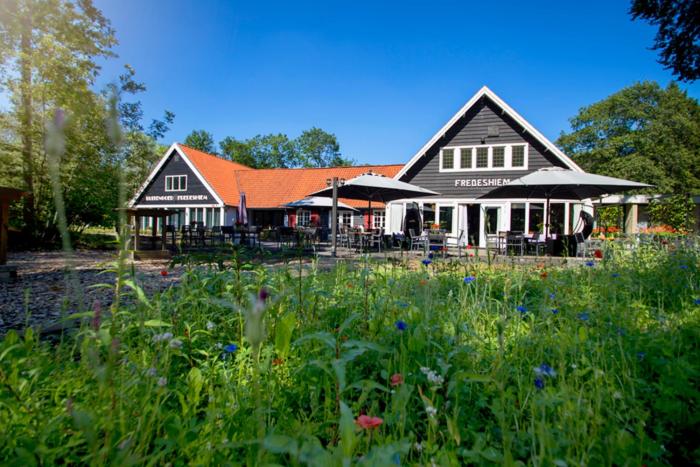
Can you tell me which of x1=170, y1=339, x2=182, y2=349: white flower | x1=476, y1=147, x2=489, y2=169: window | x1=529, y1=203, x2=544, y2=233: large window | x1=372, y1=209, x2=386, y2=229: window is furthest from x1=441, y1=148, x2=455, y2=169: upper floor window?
x1=170, y1=339, x2=182, y2=349: white flower

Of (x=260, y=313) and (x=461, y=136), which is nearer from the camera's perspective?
(x=260, y=313)

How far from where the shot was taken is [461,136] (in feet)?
62.2

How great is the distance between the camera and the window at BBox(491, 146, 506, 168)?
18469 mm

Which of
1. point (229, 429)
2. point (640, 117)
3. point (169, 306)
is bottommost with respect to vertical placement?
point (229, 429)

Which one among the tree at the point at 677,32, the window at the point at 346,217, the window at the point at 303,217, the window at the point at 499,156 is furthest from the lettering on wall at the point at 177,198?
the tree at the point at 677,32

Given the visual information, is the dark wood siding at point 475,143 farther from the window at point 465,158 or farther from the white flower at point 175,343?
the white flower at point 175,343

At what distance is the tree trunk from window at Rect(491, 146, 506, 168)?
18.4 m

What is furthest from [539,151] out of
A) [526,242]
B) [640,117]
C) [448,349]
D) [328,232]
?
[640,117]

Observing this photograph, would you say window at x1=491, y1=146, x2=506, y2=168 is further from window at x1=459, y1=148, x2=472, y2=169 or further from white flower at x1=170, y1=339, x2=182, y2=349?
white flower at x1=170, y1=339, x2=182, y2=349

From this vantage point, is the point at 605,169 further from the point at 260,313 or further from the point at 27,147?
the point at 260,313

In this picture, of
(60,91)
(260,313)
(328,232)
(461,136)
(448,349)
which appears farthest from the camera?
(328,232)

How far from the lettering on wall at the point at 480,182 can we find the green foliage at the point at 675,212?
8.04 metres

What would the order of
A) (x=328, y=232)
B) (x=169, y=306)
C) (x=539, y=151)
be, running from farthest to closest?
(x=328, y=232) < (x=539, y=151) < (x=169, y=306)

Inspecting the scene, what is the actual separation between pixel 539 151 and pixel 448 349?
1788 cm
